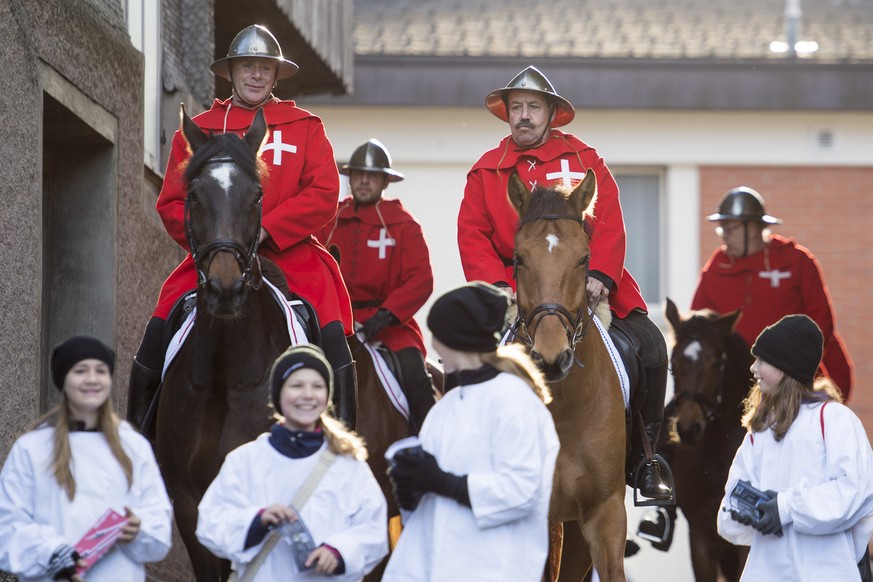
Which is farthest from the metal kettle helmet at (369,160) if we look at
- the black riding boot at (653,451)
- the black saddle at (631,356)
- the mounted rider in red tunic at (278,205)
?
the black riding boot at (653,451)

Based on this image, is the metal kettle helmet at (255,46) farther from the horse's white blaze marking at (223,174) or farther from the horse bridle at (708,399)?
the horse bridle at (708,399)

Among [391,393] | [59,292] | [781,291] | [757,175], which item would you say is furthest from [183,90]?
[757,175]

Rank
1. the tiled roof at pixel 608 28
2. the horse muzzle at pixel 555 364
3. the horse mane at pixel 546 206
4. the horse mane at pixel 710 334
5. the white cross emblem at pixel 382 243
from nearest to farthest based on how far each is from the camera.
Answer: the horse muzzle at pixel 555 364
the horse mane at pixel 546 206
the horse mane at pixel 710 334
the white cross emblem at pixel 382 243
the tiled roof at pixel 608 28

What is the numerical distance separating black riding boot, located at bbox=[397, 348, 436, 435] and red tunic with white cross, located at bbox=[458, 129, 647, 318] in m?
1.69

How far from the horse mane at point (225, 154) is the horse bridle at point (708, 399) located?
14.9ft

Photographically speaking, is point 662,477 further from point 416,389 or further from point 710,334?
point 710,334

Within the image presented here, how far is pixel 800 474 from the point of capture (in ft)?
25.4

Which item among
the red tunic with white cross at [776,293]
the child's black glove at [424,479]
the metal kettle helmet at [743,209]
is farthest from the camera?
the metal kettle helmet at [743,209]

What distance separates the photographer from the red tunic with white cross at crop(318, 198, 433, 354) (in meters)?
12.3

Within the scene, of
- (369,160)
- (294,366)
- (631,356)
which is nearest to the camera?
(294,366)

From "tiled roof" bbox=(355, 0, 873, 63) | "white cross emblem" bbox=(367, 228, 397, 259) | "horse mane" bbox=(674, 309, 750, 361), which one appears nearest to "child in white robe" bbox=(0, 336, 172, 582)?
"white cross emblem" bbox=(367, 228, 397, 259)

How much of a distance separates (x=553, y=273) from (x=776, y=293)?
534cm

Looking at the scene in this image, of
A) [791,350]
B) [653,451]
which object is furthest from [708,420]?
[791,350]

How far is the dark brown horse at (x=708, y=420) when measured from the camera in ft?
39.2
